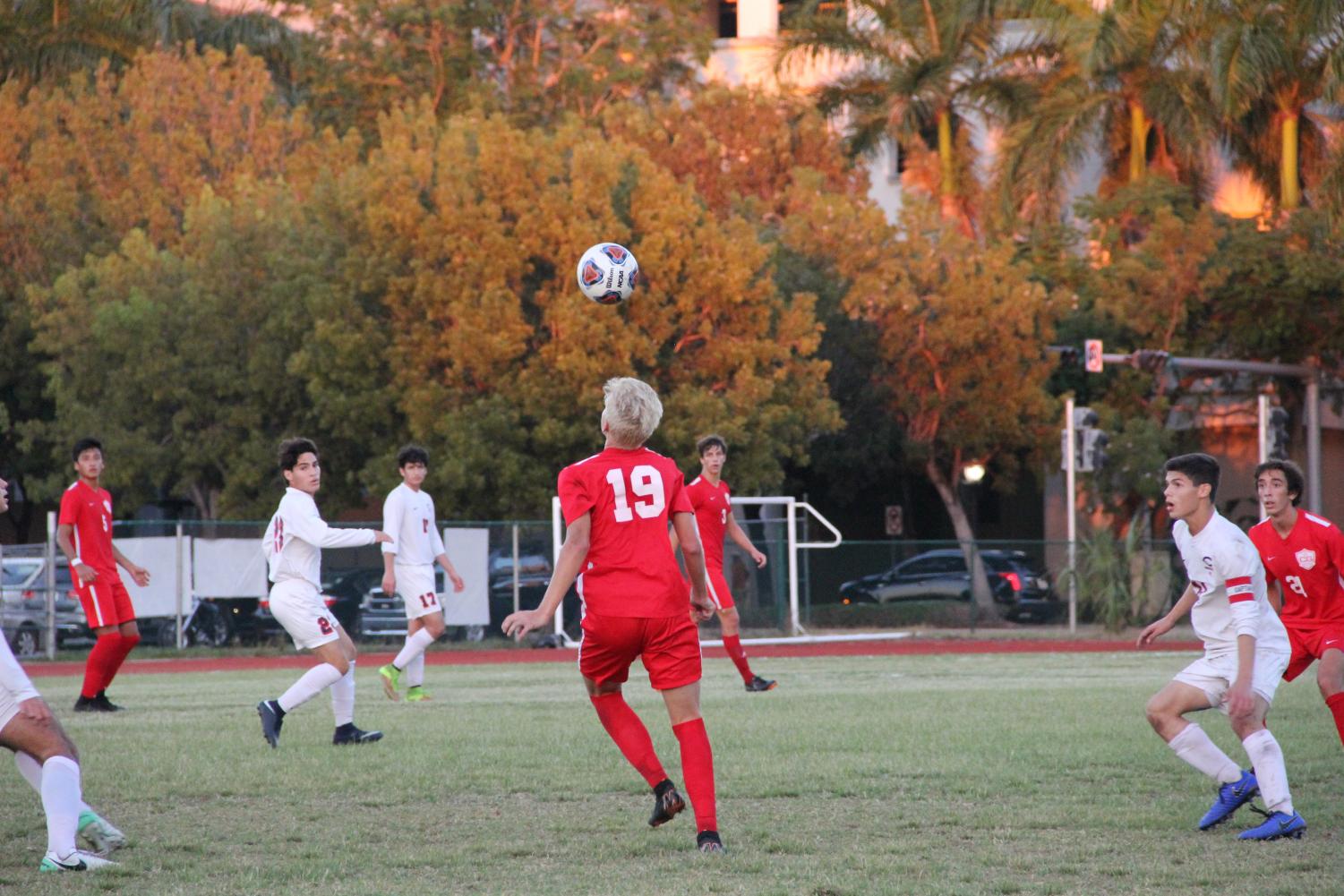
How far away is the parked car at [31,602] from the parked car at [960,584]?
43.5 feet

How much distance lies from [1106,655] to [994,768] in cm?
1388

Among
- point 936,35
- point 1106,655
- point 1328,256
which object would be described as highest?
point 936,35

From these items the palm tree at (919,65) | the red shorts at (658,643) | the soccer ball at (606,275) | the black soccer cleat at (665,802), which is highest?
the palm tree at (919,65)

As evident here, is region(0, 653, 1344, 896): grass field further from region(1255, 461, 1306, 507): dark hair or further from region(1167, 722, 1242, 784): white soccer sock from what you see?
region(1255, 461, 1306, 507): dark hair

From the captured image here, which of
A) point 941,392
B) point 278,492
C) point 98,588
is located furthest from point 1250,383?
point 98,588

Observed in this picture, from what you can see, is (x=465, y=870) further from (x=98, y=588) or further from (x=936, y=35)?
(x=936, y=35)

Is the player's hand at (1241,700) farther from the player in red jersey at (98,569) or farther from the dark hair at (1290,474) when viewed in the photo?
the player in red jersey at (98,569)

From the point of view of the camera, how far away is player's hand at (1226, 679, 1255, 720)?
24.6ft

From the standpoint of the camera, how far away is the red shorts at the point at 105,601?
14.2 metres

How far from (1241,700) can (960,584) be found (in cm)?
2304

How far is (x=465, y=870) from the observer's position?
22.9 feet

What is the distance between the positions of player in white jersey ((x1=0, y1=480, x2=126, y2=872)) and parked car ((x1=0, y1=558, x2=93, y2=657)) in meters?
19.3

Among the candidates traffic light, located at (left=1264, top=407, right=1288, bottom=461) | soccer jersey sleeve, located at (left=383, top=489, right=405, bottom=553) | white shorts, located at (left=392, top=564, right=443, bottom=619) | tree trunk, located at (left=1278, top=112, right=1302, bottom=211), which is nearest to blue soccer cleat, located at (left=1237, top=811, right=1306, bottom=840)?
soccer jersey sleeve, located at (left=383, top=489, right=405, bottom=553)

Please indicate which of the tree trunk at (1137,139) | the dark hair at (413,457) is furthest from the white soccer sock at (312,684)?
the tree trunk at (1137,139)
